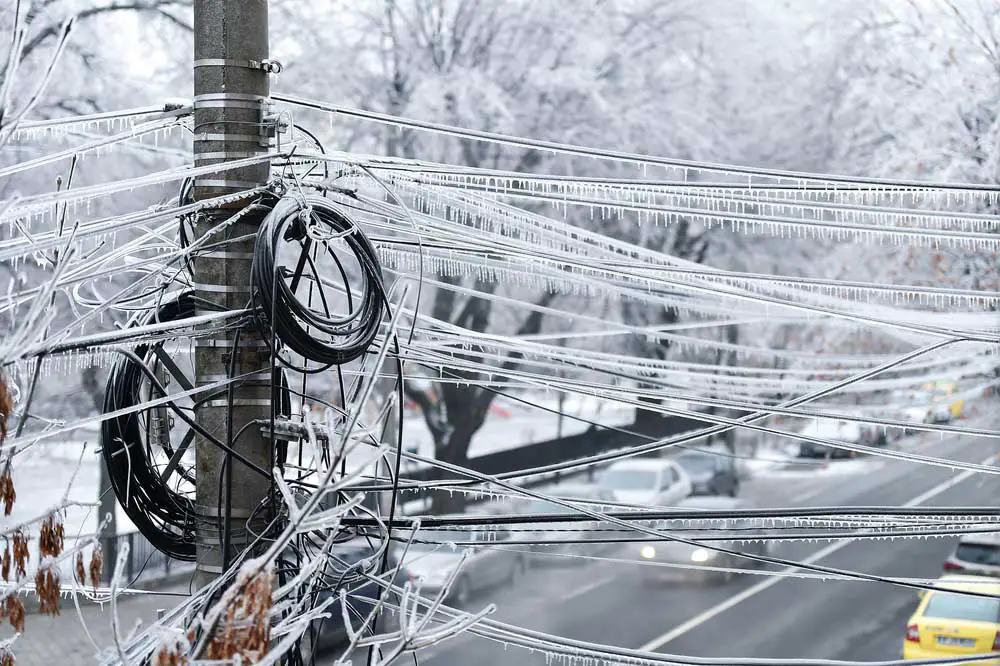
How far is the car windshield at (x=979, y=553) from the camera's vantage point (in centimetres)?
1517

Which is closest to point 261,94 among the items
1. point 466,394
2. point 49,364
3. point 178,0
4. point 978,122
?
point 49,364

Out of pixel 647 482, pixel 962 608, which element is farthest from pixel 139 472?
pixel 647 482

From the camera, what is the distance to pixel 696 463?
78.7 feet

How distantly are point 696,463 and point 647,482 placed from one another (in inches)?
161

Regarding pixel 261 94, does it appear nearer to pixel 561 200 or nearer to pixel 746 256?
pixel 561 200

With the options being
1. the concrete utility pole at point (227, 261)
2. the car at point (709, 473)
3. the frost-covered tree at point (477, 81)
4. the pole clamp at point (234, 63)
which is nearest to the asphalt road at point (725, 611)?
the car at point (709, 473)

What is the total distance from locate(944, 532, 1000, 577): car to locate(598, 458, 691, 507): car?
5.56 meters

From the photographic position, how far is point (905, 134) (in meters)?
16.9

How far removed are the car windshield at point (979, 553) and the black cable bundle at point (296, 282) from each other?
45.3 ft

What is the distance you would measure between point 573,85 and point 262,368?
1458 centimetres

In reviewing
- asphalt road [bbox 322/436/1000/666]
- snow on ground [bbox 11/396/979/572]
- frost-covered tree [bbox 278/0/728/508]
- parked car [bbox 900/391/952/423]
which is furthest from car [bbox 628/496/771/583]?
frost-covered tree [bbox 278/0/728/508]

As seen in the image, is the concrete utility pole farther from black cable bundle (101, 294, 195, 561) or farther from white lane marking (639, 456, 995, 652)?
white lane marking (639, 456, 995, 652)

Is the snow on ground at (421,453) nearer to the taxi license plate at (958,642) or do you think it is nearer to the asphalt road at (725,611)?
the asphalt road at (725,611)

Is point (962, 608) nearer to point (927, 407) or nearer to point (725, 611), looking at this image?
point (927, 407)
